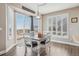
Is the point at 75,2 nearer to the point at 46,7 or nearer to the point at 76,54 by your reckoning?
the point at 46,7

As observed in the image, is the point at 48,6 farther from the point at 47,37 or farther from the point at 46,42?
the point at 46,42

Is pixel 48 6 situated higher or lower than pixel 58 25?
higher

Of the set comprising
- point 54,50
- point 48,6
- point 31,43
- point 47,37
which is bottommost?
point 54,50

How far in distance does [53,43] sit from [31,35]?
57 cm

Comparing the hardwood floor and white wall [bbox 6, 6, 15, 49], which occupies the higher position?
white wall [bbox 6, 6, 15, 49]

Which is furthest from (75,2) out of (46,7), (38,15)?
Answer: (38,15)

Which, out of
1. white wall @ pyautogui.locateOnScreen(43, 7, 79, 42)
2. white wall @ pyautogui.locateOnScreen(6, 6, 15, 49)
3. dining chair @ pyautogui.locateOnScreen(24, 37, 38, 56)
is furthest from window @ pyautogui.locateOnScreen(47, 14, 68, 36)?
white wall @ pyautogui.locateOnScreen(6, 6, 15, 49)

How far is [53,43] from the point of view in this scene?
8.79 ft

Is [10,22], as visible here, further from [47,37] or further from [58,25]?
[58,25]

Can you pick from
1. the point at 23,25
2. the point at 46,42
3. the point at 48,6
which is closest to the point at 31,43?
the point at 46,42

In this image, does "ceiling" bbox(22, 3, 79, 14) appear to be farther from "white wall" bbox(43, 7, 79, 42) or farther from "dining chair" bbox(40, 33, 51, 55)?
"dining chair" bbox(40, 33, 51, 55)


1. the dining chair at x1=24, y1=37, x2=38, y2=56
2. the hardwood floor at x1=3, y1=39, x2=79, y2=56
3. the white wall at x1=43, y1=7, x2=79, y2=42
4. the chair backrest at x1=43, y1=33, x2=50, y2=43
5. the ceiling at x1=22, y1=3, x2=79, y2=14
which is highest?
the ceiling at x1=22, y1=3, x2=79, y2=14

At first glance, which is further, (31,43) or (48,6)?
(31,43)

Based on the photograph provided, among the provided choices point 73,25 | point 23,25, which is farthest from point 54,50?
point 23,25
